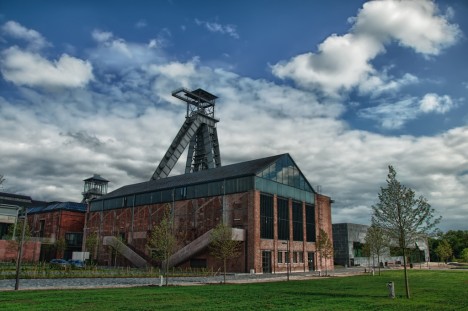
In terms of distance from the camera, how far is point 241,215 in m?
53.3

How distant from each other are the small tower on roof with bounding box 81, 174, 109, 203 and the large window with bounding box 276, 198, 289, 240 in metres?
60.1

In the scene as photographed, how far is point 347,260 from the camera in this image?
83.3 meters

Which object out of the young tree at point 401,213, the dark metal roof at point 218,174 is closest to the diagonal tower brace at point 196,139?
the dark metal roof at point 218,174

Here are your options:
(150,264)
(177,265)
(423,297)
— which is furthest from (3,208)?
(423,297)

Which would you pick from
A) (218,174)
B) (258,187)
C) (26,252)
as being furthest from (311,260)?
(26,252)

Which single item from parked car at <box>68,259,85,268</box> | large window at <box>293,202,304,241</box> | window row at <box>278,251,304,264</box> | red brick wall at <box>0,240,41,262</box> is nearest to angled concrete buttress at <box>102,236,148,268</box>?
parked car at <box>68,259,85,268</box>

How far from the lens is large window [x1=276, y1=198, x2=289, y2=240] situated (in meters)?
56.4

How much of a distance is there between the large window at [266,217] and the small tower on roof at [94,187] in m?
60.7

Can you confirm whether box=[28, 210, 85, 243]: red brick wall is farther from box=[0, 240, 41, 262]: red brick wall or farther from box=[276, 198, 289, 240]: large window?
box=[276, 198, 289, 240]: large window

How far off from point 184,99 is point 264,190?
40.7m

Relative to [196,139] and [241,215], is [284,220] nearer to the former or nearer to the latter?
[241,215]

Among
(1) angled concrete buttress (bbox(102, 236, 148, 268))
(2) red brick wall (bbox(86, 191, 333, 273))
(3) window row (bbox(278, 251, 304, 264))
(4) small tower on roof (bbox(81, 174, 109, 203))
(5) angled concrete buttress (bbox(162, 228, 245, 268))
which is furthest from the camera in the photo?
(4) small tower on roof (bbox(81, 174, 109, 203))

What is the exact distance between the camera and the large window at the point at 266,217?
5306cm

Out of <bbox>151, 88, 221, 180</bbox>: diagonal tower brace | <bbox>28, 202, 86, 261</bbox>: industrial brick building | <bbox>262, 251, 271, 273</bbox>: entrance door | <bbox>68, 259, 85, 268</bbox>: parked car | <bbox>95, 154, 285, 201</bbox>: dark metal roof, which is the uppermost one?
<bbox>151, 88, 221, 180</bbox>: diagonal tower brace
